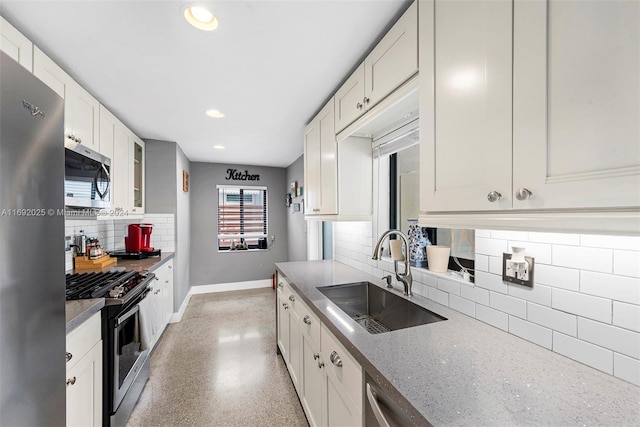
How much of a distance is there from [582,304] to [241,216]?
4789 mm

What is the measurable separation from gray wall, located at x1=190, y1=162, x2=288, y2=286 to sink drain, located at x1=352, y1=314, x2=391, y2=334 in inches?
138

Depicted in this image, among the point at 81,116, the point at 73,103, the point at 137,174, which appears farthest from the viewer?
the point at 137,174

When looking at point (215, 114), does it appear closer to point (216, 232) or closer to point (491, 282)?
point (491, 282)

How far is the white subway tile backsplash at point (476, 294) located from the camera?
112cm

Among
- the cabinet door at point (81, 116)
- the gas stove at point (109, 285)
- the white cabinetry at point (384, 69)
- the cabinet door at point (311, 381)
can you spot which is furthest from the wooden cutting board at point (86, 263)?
the white cabinetry at point (384, 69)

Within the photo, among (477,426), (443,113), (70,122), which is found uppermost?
(70,122)

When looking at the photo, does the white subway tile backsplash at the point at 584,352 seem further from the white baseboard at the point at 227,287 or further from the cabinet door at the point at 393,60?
the white baseboard at the point at 227,287

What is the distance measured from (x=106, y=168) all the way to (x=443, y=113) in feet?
8.58

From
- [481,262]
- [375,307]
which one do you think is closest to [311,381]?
[375,307]

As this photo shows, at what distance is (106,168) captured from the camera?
2.22 metres

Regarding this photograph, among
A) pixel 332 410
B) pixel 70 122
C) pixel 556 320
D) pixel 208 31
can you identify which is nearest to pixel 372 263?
pixel 332 410

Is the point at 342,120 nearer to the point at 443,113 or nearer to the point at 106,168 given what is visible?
the point at 443,113

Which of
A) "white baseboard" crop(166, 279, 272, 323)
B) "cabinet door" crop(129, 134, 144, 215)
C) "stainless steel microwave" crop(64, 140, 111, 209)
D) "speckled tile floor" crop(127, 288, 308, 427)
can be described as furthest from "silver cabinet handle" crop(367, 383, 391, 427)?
"white baseboard" crop(166, 279, 272, 323)

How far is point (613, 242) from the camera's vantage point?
764mm
